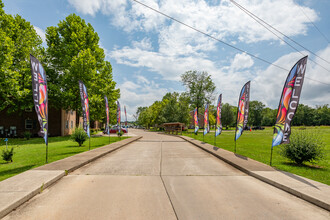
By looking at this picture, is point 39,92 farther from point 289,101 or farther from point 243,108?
point 243,108

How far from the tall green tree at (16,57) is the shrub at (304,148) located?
24.3 meters

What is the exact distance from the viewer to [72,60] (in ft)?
79.2

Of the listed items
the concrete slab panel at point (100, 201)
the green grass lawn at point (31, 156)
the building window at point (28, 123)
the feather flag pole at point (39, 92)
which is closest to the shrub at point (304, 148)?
the concrete slab panel at point (100, 201)

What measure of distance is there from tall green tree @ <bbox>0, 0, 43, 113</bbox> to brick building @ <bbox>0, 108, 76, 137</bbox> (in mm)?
5934

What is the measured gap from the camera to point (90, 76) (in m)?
25.3

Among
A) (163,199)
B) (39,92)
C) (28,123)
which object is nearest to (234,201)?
(163,199)

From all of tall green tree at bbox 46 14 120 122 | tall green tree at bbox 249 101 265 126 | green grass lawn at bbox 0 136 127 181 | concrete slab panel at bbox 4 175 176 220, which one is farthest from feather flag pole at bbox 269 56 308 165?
tall green tree at bbox 249 101 265 126

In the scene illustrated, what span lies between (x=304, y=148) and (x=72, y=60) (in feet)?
A: 83.4

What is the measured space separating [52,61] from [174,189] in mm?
28458

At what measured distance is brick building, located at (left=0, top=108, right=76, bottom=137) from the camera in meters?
30.1

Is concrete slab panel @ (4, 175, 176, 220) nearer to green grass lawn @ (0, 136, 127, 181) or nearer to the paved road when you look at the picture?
the paved road

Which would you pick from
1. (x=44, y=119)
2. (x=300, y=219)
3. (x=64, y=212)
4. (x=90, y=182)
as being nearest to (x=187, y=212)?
(x=300, y=219)

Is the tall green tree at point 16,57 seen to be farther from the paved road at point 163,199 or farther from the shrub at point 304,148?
the shrub at point 304,148

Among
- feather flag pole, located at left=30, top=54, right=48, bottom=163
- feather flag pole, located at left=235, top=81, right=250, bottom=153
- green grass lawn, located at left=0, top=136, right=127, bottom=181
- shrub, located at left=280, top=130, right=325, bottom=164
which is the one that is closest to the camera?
green grass lawn, located at left=0, top=136, right=127, bottom=181
